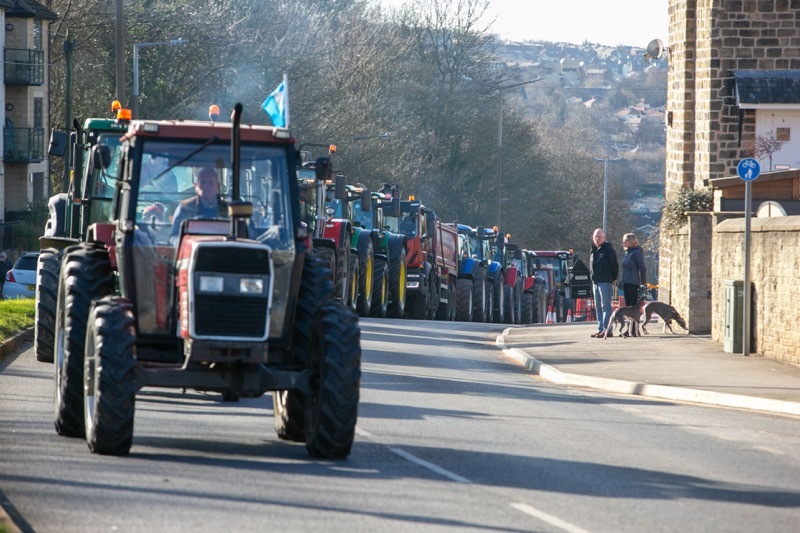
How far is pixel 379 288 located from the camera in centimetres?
3172

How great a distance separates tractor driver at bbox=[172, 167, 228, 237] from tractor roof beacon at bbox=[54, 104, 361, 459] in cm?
2

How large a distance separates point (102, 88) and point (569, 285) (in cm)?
1933

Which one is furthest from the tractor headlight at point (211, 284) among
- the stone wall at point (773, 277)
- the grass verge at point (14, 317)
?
the stone wall at point (773, 277)

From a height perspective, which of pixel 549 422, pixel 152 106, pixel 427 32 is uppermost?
pixel 427 32

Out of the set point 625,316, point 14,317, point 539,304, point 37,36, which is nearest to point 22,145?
point 37,36

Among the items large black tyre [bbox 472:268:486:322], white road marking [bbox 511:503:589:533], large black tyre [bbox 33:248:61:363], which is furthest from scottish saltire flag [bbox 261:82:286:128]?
white road marking [bbox 511:503:589:533]

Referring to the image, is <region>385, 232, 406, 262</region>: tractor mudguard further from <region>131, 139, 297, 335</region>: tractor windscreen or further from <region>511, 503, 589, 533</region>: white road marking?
<region>511, 503, 589, 533</region>: white road marking

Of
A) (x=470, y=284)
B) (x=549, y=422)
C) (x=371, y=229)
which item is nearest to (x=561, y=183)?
(x=470, y=284)

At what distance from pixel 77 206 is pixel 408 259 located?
53.3ft

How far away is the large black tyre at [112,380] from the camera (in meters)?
10.3

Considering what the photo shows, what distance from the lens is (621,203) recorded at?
309 ft

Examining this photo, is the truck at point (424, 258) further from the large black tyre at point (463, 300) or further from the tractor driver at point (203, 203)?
the tractor driver at point (203, 203)

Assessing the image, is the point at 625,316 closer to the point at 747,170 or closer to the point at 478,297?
the point at 747,170

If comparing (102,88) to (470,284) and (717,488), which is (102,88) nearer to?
(470,284)
